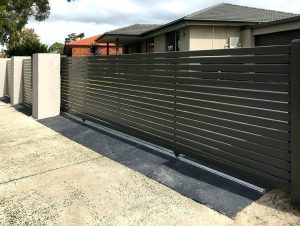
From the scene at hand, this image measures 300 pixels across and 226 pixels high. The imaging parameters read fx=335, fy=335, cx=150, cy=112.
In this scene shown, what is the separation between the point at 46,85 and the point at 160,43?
14614 mm

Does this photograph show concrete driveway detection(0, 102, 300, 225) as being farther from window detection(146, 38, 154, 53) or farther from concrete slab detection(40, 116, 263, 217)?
window detection(146, 38, 154, 53)

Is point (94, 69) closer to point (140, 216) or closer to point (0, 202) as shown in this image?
point (0, 202)

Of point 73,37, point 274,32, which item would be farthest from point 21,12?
point 73,37

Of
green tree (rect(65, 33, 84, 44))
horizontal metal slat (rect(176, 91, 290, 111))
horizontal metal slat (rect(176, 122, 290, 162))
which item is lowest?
horizontal metal slat (rect(176, 122, 290, 162))

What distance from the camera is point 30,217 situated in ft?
13.6

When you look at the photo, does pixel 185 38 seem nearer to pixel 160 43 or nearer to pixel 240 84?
pixel 160 43

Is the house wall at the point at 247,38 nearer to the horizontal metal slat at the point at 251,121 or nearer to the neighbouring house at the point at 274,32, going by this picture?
the neighbouring house at the point at 274,32

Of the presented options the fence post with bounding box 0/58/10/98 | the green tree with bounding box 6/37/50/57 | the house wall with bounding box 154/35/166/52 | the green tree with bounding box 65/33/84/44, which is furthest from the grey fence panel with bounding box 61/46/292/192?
the green tree with bounding box 65/33/84/44

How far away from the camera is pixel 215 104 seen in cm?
511

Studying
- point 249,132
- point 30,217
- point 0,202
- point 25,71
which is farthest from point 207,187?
point 25,71

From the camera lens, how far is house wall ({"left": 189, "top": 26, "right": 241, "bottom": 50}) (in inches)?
799

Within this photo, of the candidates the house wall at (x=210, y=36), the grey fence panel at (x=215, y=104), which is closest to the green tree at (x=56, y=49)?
the house wall at (x=210, y=36)

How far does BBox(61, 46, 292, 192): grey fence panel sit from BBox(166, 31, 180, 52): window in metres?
14.7

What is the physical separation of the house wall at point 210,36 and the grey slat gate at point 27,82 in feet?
32.9
